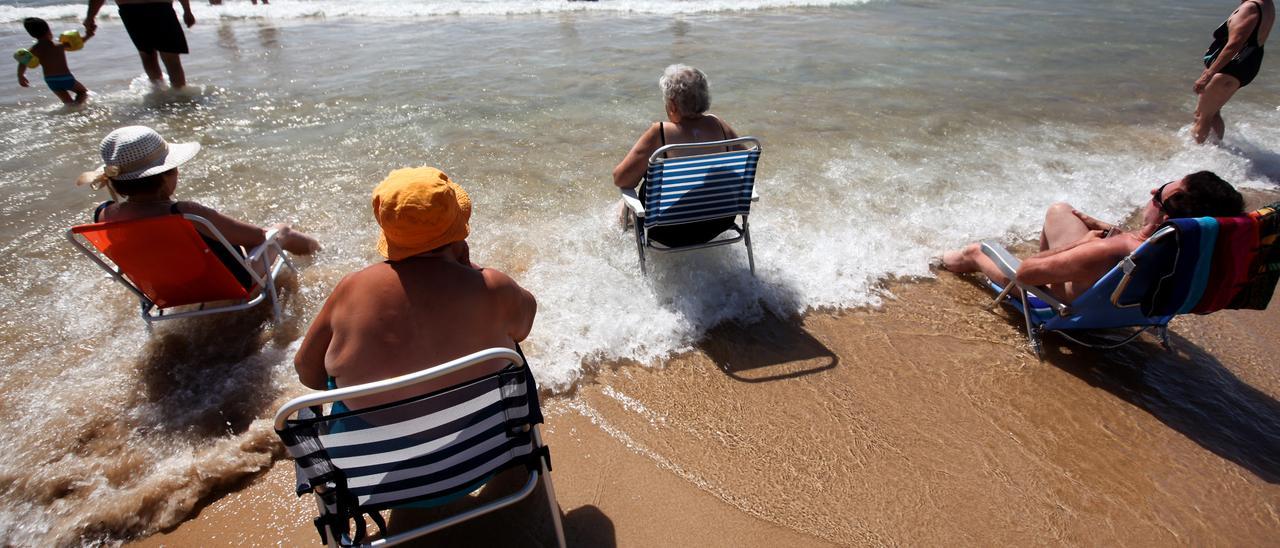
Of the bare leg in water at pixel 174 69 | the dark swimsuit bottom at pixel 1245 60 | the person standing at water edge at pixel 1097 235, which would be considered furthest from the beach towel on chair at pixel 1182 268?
the bare leg in water at pixel 174 69

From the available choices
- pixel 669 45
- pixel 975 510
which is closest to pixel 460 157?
pixel 975 510

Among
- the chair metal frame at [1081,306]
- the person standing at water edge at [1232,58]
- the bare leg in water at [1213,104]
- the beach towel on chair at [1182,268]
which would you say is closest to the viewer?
the beach towel on chair at [1182,268]

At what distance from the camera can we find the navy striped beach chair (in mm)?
1675

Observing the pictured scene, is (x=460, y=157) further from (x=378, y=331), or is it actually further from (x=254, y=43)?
(x=254, y=43)

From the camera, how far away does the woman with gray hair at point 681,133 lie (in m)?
3.74

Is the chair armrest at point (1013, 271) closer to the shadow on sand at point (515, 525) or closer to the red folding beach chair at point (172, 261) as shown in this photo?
the shadow on sand at point (515, 525)

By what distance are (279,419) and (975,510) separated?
2532 millimetres

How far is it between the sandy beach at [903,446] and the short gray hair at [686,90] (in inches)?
55.5

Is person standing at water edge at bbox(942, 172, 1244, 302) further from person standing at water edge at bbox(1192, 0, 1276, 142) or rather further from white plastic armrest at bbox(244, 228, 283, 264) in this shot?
person standing at water edge at bbox(1192, 0, 1276, 142)

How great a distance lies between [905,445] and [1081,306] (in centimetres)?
126

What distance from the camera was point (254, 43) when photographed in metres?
10.6

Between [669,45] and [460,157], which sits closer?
[460,157]

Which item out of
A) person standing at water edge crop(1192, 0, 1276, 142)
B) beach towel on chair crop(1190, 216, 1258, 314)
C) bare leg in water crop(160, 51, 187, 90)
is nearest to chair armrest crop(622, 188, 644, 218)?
beach towel on chair crop(1190, 216, 1258, 314)

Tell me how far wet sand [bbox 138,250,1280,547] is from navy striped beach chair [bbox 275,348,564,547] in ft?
1.95
